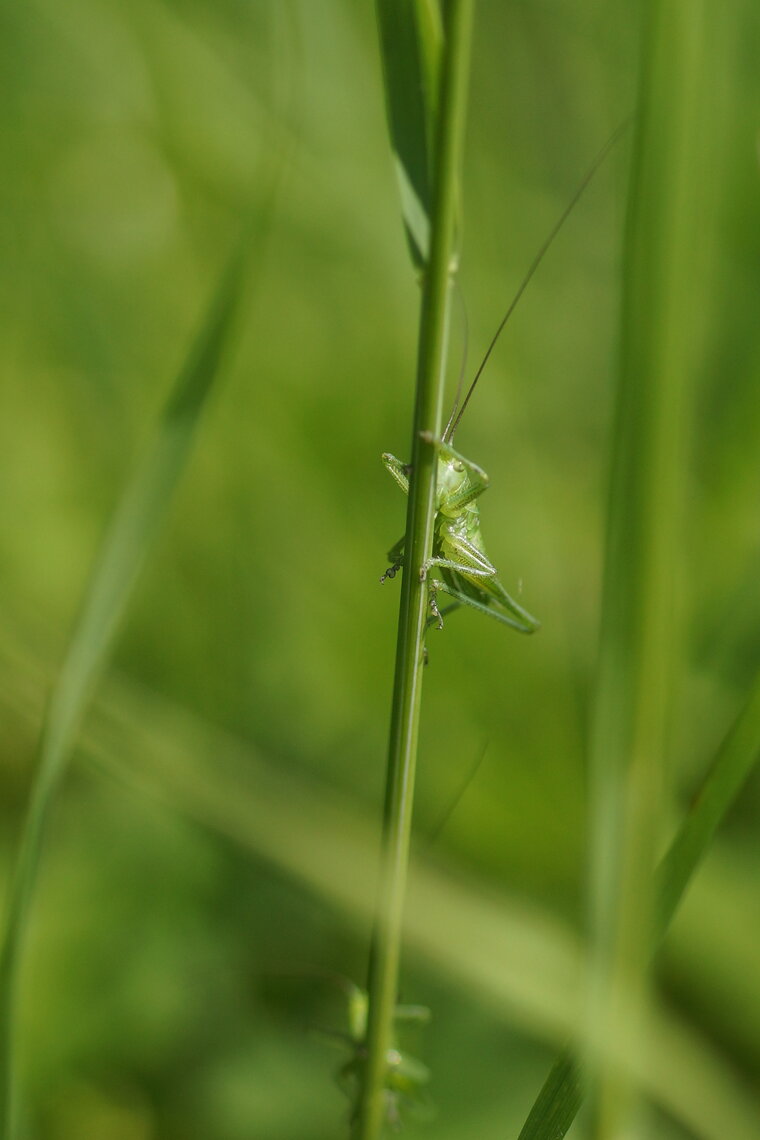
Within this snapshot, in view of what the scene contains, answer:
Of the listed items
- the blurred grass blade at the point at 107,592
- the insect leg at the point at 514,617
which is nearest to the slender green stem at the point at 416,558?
the blurred grass blade at the point at 107,592

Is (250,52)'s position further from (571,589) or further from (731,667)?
(731,667)

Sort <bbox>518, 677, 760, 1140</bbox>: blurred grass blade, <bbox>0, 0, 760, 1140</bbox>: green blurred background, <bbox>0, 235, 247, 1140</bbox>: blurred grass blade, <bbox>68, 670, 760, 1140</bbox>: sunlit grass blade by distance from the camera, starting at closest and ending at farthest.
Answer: <bbox>518, 677, 760, 1140</bbox>: blurred grass blade, <bbox>0, 235, 247, 1140</bbox>: blurred grass blade, <bbox>68, 670, 760, 1140</bbox>: sunlit grass blade, <bbox>0, 0, 760, 1140</bbox>: green blurred background

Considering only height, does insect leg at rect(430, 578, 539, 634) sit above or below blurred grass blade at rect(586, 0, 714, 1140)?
below

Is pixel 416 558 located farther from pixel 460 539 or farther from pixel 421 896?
pixel 421 896

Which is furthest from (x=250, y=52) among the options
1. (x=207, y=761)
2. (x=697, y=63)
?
(x=697, y=63)

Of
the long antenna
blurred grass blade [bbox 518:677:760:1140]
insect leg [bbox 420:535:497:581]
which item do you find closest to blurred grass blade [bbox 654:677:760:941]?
blurred grass blade [bbox 518:677:760:1140]

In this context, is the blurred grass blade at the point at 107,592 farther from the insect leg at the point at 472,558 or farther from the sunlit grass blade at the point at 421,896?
the sunlit grass blade at the point at 421,896

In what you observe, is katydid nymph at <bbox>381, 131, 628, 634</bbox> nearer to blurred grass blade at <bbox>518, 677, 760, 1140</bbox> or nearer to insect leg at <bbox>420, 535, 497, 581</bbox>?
insect leg at <bbox>420, 535, 497, 581</bbox>

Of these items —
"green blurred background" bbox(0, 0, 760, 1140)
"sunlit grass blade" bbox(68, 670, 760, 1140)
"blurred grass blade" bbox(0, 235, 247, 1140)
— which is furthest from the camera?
"green blurred background" bbox(0, 0, 760, 1140)

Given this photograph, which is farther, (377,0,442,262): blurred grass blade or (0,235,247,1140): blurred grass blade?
(0,235,247,1140): blurred grass blade
